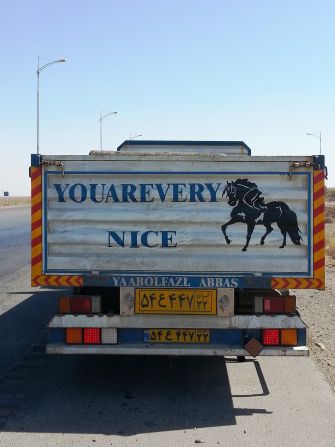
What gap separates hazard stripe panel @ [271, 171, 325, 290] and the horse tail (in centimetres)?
15

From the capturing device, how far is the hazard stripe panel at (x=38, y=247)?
16.7ft

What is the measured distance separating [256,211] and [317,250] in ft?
2.20

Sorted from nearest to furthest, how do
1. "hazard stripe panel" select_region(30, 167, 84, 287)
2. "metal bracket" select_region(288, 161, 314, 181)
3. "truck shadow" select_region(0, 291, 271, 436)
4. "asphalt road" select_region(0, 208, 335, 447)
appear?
"asphalt road" select_region(0, 208, 335, 447), "truck shadow" select_region(0, 291, 271, 436), "metal bracket" select_region(288, 161, 314, 181), "hazard stripe panel" select_region(30, 167, 84, 287)

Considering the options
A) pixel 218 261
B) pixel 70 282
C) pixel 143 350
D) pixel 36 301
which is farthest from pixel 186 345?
pixel 36 301

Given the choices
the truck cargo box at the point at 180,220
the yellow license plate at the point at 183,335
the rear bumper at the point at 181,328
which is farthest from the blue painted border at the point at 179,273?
the yellow license plate at the point at 183,335

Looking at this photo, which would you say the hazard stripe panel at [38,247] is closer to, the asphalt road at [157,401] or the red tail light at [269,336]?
the asphalt road at [157,401]

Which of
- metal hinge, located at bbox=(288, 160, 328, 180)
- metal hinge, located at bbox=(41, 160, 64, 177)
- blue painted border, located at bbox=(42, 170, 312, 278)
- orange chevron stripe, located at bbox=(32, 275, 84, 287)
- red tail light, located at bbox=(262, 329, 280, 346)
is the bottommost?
red tail light, located at bbox=(262, 329, 280, 346)

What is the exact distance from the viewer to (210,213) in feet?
16.7

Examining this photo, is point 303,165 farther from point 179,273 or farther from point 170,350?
point 170,350

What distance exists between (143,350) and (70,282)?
93cm

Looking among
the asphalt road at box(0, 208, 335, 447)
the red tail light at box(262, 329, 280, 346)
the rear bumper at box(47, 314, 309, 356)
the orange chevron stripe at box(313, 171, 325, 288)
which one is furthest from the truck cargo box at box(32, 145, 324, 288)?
the asphalt road at box(0, 208, 335, 447)

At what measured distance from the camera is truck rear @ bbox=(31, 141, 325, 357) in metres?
5.06

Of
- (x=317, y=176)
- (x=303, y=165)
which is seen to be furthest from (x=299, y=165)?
(x=317, y=176)

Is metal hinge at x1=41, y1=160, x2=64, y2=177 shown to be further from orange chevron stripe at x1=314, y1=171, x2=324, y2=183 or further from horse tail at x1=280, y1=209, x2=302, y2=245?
orange chevron stripe at x1=314, y1=171, x2=324, y2=183
